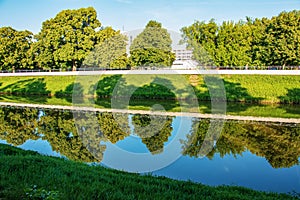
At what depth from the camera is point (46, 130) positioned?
55.8 ft

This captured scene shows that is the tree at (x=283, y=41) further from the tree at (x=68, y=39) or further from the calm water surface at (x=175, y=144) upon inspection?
the tree at (x=68, y=39)

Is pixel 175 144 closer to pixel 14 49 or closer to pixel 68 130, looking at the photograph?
pixel 68 130

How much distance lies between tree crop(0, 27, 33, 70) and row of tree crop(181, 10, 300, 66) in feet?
86.3

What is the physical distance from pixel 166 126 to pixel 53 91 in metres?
24.0

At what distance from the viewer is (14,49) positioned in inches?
1960

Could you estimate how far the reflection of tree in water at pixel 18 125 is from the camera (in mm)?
15289

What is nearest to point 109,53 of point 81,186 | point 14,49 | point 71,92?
point 71,92

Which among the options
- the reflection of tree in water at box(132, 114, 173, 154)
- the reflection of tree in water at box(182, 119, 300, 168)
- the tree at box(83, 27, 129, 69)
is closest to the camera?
the reflection of tree in water at box(182, 119, 300, 168)

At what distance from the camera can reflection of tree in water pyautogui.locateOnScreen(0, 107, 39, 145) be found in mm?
15289

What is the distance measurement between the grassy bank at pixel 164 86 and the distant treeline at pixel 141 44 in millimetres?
3396

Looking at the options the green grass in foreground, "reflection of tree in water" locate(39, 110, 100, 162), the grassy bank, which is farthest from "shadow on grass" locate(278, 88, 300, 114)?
the green grass in foreground

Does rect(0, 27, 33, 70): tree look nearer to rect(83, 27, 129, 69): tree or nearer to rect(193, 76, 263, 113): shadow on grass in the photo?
rect(83, 27, 129, 69): tree

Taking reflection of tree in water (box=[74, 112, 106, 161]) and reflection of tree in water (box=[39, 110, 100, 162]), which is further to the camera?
reflection of tree in water (box=[74, 112, 106, 161])

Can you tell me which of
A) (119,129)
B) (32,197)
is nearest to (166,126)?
(119,129)
